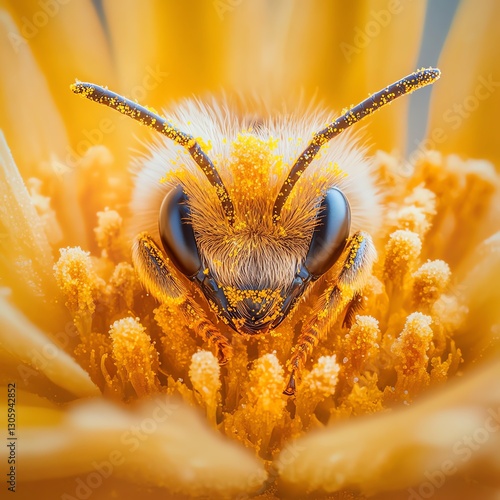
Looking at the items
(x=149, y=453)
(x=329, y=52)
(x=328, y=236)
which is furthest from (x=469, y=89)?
(x=149, y=453)

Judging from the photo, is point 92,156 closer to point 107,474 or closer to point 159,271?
point 159,271

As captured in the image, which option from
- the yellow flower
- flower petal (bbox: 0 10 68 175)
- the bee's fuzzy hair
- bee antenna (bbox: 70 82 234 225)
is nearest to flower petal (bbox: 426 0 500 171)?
the yellow flower

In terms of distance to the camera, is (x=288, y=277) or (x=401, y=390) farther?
(x=401, y=390)

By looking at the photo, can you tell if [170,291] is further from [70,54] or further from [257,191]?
[70,54]

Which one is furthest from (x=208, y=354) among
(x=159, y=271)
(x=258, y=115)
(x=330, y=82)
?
(x=330, y=82)

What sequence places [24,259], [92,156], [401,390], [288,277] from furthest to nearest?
[92,156] < [24,259] < [401,390] < [288,277]

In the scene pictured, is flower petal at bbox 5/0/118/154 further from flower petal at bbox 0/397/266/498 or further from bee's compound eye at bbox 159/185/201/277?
flower petal at bbox 0/397/266/498

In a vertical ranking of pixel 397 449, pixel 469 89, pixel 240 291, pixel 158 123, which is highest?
pixel 469 89
